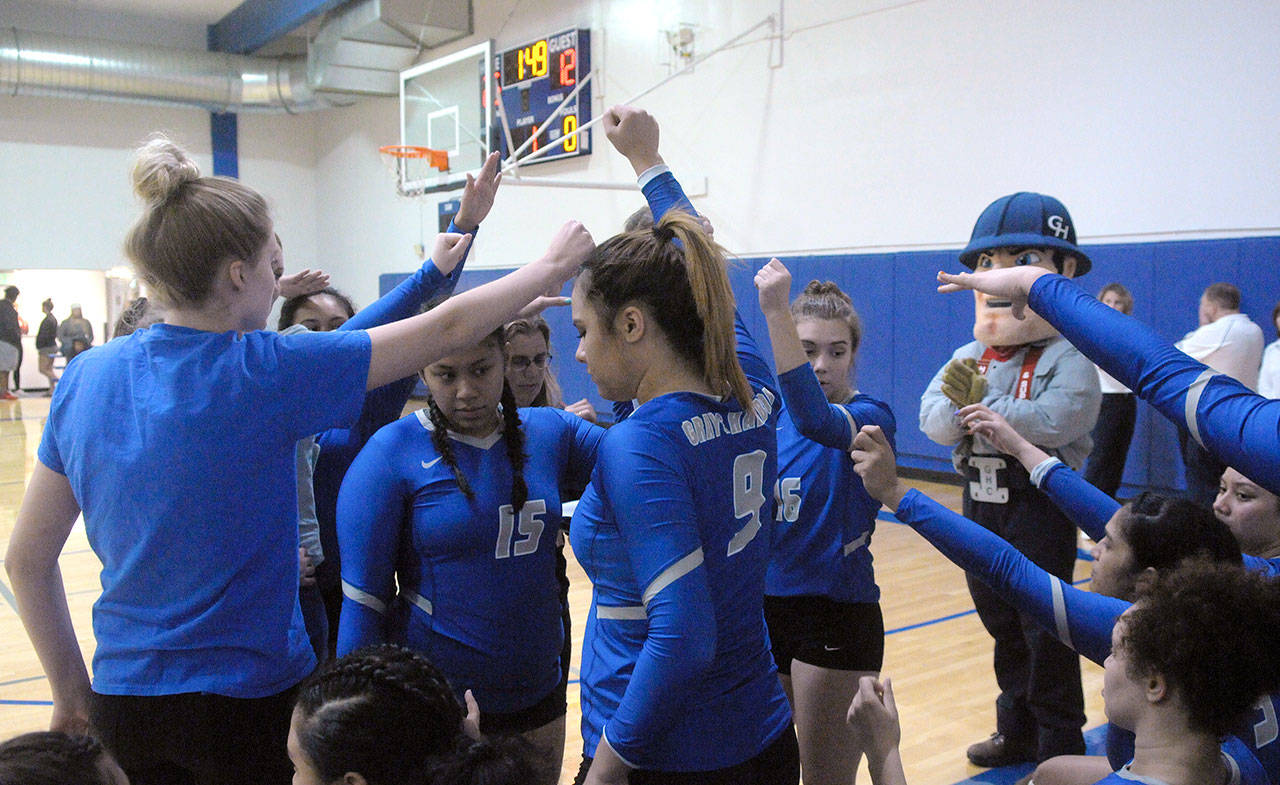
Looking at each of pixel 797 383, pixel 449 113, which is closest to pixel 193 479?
pixel 797 383

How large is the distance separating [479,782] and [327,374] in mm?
656

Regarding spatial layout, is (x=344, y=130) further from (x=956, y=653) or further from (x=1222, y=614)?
(x=1222, y=614)

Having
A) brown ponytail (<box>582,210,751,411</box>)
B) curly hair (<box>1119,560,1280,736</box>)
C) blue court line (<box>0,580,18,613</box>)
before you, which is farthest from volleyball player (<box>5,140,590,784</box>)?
blue court line (<box>0,580,18,613</box>)

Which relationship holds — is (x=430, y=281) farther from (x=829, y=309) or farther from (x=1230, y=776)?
A: (x=1230, y=776)

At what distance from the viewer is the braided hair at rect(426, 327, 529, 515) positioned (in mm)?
1984

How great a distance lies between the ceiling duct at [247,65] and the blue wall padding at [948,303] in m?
5.32

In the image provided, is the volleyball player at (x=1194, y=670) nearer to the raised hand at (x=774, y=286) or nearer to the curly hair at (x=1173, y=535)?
the curly hair at (x=1173, y=535)

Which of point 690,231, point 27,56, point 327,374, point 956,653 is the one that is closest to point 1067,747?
point 956,653

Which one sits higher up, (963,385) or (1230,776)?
(963,385)

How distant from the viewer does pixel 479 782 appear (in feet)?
4.27

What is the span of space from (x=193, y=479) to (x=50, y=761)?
0.43 metres

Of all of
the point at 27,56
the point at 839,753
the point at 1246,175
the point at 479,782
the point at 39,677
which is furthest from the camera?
the point at 27,56

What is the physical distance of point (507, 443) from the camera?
2070mm

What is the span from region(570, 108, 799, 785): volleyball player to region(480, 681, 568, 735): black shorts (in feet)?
1.51
